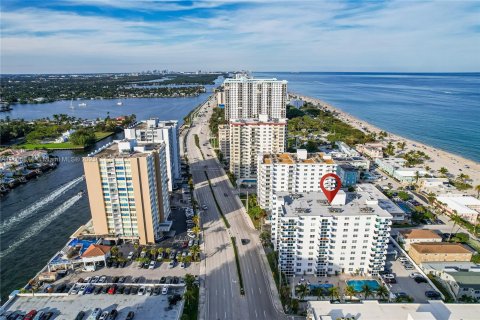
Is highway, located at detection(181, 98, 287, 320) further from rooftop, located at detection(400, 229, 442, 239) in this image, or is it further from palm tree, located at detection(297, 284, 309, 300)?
rooftop, located at detection(400, 229, 442, 239)

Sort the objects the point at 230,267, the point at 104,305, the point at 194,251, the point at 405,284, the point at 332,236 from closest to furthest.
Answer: the point at 104,305 → the point at 332,236 → the point at 405,284 → the point at 230,267 → the point at 194,251

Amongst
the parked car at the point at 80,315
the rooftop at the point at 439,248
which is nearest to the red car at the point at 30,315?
the parked car at the point at 80,315

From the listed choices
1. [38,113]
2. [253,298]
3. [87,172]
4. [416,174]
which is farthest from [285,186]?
[38,113]

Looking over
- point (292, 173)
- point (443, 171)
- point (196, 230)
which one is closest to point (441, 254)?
point (292, 173)

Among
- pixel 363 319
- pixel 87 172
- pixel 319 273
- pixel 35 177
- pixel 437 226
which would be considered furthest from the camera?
pixel 35 177

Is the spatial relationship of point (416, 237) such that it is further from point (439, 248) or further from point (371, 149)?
point (371, 149)

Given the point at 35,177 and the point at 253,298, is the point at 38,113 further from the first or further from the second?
the point at 253,298

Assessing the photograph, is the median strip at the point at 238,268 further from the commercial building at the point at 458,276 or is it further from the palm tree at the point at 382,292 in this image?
the commercial building at the point at 458,276
